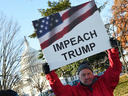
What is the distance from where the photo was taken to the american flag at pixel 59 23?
111 inches

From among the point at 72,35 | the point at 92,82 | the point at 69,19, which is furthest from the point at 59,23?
the point at 92,82

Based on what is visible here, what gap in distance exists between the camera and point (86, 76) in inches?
99.5

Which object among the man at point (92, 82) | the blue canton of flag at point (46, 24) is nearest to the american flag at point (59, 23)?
the blue canton of flag at point (46, 24)

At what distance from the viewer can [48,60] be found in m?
2.73

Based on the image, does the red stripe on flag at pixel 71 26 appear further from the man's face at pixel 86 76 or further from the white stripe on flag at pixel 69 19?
the man's face at pixel 86 76

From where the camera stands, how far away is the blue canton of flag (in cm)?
283

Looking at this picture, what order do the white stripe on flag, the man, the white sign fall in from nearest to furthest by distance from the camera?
the man
the white sign
the white stripe on flag

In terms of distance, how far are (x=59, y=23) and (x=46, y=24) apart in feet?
0.91

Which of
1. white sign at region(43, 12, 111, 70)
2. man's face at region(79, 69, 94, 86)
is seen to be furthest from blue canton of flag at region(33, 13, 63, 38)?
man's face at region(79, 69, 94, 86)

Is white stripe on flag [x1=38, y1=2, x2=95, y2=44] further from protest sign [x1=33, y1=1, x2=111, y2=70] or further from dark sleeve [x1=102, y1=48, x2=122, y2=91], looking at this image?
dark sleeve [x1=102, y1=48, x2=122, y2=91]

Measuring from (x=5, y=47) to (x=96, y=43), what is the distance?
10.7 metres

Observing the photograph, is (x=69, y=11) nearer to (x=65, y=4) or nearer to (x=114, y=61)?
(x=114, y=61)

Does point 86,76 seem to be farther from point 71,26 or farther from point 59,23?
point 59,23

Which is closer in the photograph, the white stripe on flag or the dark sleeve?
the dark sleeve
